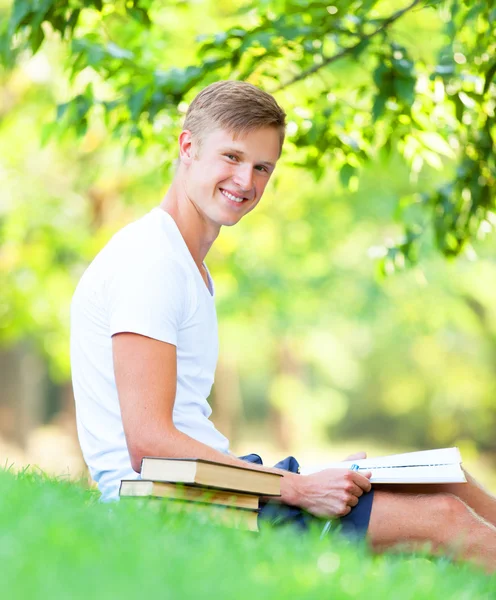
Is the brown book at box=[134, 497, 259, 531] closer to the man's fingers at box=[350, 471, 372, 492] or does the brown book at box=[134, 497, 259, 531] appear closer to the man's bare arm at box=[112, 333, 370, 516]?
the man's bare arm at box=[112, 333, 370, 516]

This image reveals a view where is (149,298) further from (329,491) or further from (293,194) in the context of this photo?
(293,194)

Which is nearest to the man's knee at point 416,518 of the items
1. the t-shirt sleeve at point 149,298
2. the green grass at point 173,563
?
the green grass at point 173,563

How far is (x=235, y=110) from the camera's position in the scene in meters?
3.33

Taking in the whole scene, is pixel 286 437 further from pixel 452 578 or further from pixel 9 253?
pixel 452 578

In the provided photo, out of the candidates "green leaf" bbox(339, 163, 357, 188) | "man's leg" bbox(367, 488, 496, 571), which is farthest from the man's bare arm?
"green leaf" bbox(339, 163, 357, 188)

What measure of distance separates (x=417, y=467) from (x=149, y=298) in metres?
0.99

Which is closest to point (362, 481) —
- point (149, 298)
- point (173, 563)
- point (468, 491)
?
point (468, 491)

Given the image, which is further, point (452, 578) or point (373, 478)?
point (373, 478)

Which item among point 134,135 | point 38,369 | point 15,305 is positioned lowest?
point 38,369

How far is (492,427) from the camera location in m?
27.8

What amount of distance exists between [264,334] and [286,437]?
4523 mm

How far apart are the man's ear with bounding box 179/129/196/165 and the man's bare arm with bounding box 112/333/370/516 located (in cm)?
92

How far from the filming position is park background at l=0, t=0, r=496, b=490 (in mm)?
4844

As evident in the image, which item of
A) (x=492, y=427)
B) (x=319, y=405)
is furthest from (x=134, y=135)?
(x=492, y=427)
